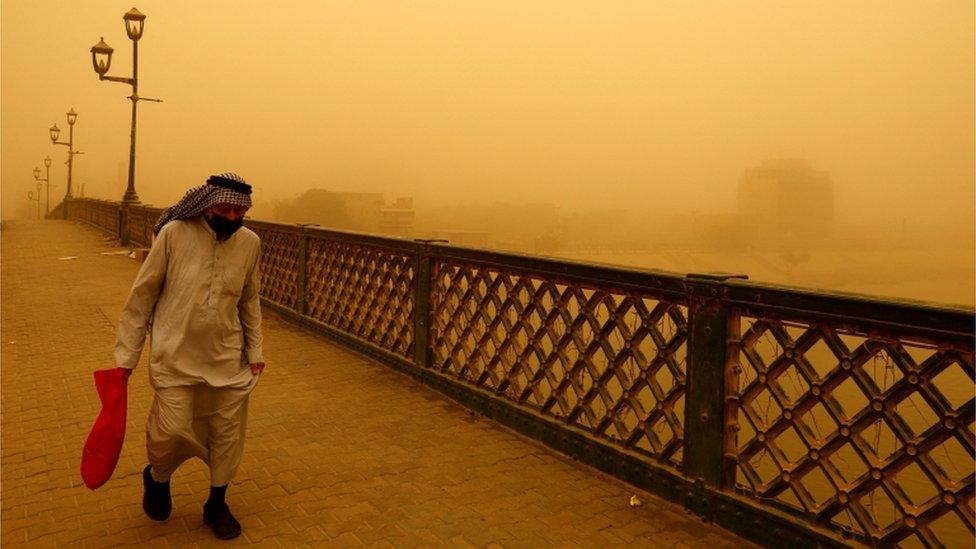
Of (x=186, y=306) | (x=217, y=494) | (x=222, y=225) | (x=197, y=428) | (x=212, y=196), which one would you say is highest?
(x=212, y=196)

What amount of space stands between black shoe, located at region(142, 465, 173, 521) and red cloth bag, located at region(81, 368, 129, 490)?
373mm

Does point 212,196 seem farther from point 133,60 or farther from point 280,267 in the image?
point 133,60

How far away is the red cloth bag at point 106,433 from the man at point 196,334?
0.32 feet

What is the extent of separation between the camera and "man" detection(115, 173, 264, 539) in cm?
354

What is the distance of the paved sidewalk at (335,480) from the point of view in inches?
147

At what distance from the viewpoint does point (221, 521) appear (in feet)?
12.0

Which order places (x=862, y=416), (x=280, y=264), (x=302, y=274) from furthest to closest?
(x=280, y=264) → (x=302, y=274) → (x=862, y=416)

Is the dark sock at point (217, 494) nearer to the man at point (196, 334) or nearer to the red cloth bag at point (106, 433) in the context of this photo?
the man at point (196, 334)

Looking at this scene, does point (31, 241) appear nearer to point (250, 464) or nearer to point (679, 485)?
point (250, 464)

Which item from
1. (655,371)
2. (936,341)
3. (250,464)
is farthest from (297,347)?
(936,341)

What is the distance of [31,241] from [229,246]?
24.3 meters

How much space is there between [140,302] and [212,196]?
24.5 inches

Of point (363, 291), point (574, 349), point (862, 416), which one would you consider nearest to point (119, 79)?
point (363, 291)

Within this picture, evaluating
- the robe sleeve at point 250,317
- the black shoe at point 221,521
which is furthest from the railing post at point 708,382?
the black shoe at point 221,521
